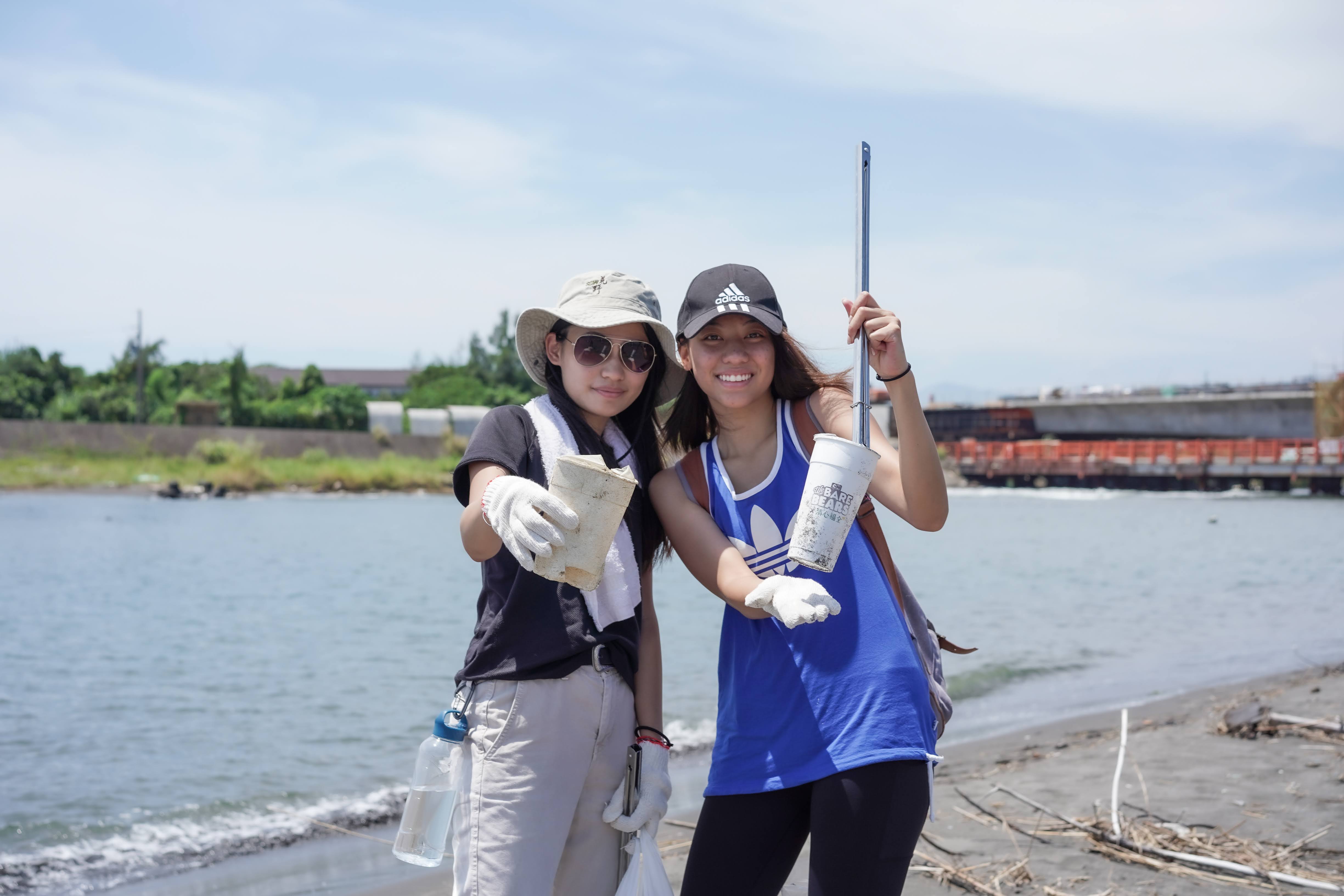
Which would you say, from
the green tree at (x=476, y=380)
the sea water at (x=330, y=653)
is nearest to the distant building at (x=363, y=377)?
the green tree at (x=476, y=380)

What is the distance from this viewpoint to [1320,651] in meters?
11.8

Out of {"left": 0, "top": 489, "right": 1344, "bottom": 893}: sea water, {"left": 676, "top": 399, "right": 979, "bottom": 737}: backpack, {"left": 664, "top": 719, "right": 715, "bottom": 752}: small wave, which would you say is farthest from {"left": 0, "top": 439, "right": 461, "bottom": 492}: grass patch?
{"left": 676, "top": 399, "right": 979, "bottom": 737}: backpack

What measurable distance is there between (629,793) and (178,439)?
2295 inches

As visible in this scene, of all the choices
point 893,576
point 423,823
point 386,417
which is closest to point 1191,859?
point 893,576

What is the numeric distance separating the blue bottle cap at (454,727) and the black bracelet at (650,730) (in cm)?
38

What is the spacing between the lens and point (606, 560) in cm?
215

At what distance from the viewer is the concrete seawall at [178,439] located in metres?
50.6

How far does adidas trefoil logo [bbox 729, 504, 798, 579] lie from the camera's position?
2.18 metres

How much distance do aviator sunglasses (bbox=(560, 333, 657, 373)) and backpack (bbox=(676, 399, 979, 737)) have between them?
28cm

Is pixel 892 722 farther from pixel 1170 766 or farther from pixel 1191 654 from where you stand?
pixel 1191 654

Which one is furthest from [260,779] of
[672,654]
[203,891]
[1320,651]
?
[1320,651]

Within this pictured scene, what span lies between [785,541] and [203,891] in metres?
4.51

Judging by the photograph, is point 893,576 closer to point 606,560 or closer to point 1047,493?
point 606,560

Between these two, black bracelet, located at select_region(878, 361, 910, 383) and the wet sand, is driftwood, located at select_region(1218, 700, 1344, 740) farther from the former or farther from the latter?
black bracelet, located at select_region(878, 361, 910, 383)
